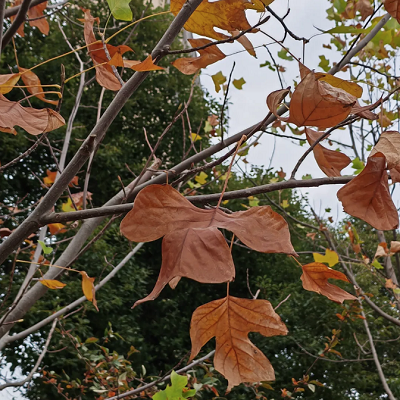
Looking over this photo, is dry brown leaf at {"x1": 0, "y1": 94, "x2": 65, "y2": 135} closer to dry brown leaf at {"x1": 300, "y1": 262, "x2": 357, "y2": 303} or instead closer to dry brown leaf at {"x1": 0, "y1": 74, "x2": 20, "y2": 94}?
dry brown leaf at {"x1": 0, "y1": 74, "x2": 20, "y2": 94}

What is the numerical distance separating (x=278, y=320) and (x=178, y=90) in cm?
518

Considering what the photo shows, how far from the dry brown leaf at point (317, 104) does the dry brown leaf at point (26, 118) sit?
10.1 inches

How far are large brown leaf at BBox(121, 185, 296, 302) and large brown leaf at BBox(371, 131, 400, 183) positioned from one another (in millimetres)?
107

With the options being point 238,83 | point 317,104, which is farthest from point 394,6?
point 238,83

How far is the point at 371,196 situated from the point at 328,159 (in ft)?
0.37

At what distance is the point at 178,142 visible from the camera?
498cm

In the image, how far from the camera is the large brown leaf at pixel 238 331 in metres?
0.32

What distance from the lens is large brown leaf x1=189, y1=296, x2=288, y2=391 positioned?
32 cm

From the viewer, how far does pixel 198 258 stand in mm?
232

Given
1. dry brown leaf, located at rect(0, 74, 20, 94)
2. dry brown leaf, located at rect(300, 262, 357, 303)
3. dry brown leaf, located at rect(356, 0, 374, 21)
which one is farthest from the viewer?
dry brown leaf, located at rect(356, 0, 374, 21)

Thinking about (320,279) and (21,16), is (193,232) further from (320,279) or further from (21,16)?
(21,16)

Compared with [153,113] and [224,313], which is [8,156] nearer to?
[153,113]

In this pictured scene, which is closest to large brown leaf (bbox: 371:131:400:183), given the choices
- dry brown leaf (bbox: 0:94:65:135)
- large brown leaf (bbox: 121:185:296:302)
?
large brown leaf (bbox: 121:185:296:302)

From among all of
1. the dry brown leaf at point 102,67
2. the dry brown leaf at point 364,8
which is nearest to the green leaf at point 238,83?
the dry brown leaf at point 364,8
